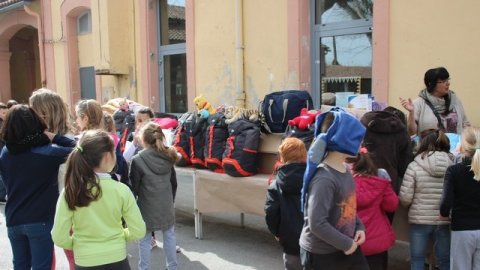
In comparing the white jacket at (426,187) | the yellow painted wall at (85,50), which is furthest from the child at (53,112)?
the yellow painted wall at (85,50)

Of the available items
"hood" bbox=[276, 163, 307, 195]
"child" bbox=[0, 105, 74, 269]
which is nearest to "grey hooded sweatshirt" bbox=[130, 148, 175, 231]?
"child" bbox=[0, 105, 74, 269]

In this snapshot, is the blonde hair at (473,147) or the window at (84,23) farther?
A: the window at (84,23)

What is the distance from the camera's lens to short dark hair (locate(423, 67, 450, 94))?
4430 millimetres

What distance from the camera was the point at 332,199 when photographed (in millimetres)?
2615

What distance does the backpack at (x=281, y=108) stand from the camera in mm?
5211

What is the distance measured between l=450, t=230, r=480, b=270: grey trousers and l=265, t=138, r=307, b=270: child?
113 cm

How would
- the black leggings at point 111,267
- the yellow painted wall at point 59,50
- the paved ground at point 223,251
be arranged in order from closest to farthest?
1. the black leggings at point 111,267
2. the paved ground at point 223,251
3. the yellow painted wall at point 59,50

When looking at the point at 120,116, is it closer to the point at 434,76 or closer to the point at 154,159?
the point at 154,159

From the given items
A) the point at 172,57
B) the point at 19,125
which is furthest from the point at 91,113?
the point at 172,57

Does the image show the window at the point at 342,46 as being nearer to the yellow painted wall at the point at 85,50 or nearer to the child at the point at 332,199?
the child at the point at 332,199

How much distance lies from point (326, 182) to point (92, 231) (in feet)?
4.22

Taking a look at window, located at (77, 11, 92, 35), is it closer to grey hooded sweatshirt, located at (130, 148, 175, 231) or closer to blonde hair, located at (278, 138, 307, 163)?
grey hooded sweatshirt, located at (130, 148, 175, 231)

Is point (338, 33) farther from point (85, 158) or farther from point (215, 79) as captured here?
point (85, 158)

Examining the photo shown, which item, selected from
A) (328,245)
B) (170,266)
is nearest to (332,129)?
(328,245)
